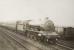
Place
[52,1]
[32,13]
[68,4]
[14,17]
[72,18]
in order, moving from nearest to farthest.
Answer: [68,4] < [72,18] < [52,1] < [32,13] < [14,17]

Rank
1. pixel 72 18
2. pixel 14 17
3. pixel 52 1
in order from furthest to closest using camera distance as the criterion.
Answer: pixel 14 17 < pixel 52 1 < pixel 72 18

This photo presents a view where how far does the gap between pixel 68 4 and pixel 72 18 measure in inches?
81.7

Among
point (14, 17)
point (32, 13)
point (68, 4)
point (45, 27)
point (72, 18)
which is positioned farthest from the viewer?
point (14, 17)

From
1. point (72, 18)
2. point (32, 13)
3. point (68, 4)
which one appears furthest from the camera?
point (32, 13)

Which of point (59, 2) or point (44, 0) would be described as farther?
point (44, 0)

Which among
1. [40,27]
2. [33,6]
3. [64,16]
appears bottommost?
[40,27]

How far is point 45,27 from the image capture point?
1296cm

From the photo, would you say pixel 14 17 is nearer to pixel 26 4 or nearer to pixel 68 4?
pixel 26 4

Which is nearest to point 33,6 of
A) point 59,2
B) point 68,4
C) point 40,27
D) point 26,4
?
point 26,4

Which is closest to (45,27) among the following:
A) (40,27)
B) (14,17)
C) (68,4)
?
(40,27)

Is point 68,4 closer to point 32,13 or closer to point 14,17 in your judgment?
point 32,13

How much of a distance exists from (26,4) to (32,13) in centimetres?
380

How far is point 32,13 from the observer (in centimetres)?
2258

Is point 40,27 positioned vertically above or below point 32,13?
below
